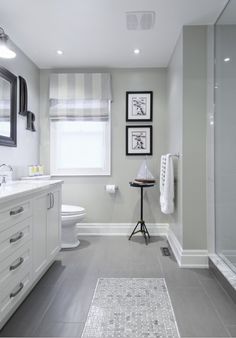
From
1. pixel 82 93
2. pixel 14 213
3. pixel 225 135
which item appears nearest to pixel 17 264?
pixel 14 213

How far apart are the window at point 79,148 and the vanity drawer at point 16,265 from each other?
177 centimetres

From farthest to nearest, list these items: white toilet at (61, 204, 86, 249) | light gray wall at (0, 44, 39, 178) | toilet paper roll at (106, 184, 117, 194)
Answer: toilet paper roll at (106, 184, 117, 194)
white toilet at (61, 204, 86, 249)
light gray wall at (0, 44, 39, 178)

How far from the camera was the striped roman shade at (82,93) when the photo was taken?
3277mm

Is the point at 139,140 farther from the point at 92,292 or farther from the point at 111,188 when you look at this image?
the point at 92,292

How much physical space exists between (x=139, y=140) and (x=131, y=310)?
220 cm

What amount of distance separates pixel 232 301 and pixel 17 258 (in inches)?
61.6

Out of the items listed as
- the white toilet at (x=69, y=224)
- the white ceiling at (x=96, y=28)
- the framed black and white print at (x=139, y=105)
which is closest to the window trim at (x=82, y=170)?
the framed black and white print at (x=139, y=105)

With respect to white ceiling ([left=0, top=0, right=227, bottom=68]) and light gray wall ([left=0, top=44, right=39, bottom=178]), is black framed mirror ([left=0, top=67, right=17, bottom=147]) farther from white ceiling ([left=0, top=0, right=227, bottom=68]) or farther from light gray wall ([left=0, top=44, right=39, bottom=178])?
white ceiling ([left=0, top=0, right=227, bottom=68])

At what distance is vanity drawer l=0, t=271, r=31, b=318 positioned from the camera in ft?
4.46

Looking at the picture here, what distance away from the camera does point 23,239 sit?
1615mm

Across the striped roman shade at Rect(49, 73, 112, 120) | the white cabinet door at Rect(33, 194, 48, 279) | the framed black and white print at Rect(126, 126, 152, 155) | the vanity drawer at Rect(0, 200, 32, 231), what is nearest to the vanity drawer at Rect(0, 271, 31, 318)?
the white cabinet door at Rect(33, 194, 48, 279)

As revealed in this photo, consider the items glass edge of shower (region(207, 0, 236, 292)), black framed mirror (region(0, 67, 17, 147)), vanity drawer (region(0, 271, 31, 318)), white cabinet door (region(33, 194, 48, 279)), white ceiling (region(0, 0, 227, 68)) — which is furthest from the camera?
black framed mirror (region(0, 67, 17, 147))

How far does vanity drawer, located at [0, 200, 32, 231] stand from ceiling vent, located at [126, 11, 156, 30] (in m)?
1.88

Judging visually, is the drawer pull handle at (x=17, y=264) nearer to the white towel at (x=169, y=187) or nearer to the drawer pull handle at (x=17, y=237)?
the drawer pull handle at (x=17, y=237)
